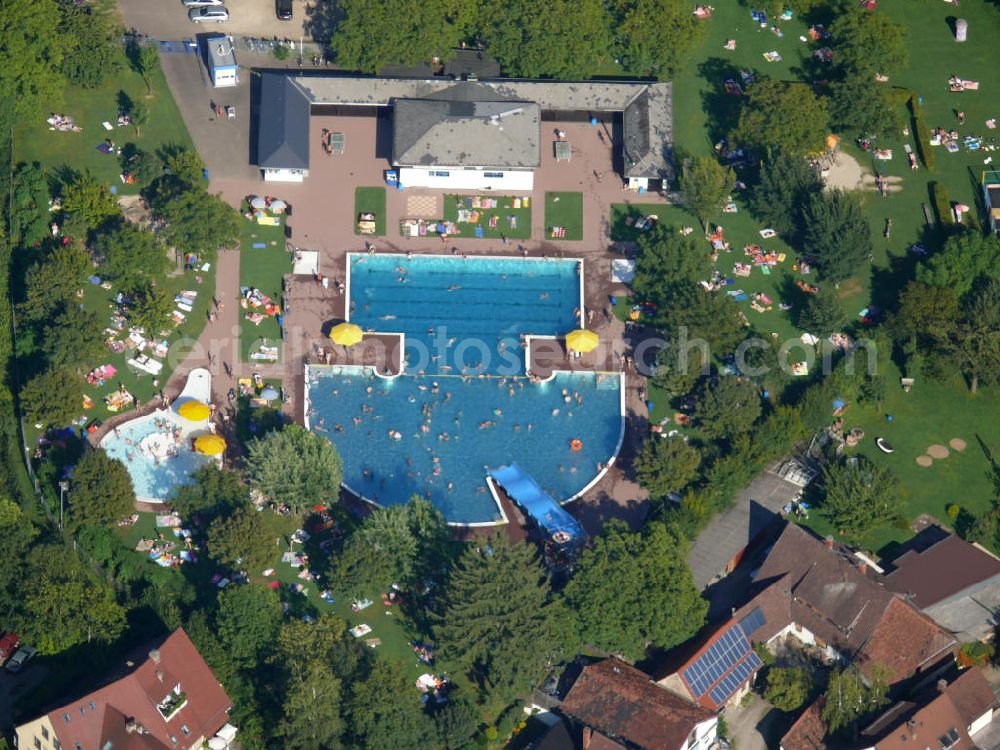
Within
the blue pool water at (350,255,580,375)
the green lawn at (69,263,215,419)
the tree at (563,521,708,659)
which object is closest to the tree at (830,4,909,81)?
the blue pool water at (350,255,580,375)

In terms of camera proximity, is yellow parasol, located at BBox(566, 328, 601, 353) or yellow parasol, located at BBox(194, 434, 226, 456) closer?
yellow parasol, located at BBox(194, 434, 226, 456)

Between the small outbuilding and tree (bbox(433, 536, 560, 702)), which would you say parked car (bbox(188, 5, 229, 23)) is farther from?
tree (bbox(433, 536, 560, 702))

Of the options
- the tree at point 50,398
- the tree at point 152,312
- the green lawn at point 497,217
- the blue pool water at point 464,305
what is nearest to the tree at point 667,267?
the blue pool water at point 464,305

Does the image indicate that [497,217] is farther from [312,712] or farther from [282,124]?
[312,712]

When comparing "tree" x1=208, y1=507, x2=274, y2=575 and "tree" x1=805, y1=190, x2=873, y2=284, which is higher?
"tree" x1=805, y1=190, x2=873, y2=284

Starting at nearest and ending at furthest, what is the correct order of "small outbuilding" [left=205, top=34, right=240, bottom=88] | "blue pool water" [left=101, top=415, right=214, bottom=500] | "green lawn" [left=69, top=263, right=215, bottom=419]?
"blue pool water" [left=101, top=415, right=214, bottom=500], "green lawn" [left=69, top=263, right=215, bottom=419], "small outbuilding" [left=205, top=34, right=240, bottom=88]

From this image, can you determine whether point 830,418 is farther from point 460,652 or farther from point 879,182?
point 460,652

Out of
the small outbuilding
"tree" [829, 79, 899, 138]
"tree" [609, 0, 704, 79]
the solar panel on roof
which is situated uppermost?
"tree" [609, 0, 704, 79]

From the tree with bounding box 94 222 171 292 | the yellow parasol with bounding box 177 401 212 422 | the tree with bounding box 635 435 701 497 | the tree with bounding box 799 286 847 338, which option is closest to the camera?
the tree with bounding box 635 435 701 497
